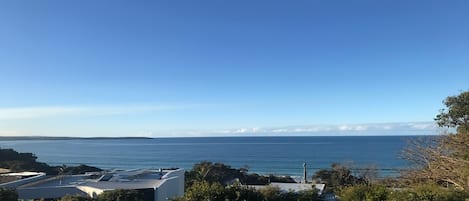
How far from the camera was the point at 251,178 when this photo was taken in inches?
1576

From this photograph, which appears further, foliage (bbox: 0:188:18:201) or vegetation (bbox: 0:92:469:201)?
foliage (bbox: 0:188:18:201)

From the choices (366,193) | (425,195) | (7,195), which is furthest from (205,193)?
(7,195)

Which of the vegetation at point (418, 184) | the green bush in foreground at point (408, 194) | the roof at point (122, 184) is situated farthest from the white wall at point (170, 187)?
the green bush in foreground at point (408, 194)

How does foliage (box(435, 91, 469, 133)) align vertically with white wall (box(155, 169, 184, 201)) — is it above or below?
above

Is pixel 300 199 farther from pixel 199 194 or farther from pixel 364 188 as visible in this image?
pixel 199 194

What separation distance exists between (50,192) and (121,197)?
4.15 m

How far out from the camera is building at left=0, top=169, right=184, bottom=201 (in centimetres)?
1998

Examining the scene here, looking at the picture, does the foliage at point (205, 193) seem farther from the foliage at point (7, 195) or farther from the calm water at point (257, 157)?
the calm water at point (257, 157)

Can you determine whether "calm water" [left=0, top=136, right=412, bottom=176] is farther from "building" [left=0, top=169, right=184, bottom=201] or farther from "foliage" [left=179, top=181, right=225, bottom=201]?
"foliage" [left=179, top=181, right=225, bottom=201]

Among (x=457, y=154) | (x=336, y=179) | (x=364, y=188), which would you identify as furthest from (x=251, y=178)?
(x=364, y=188)

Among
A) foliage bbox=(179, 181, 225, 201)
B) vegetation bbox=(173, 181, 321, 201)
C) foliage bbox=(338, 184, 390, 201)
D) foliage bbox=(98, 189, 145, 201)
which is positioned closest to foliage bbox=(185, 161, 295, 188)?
foliage bbox=(98, 189, 145, 201)

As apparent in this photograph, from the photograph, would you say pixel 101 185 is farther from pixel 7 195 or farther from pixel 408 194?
pixel 408 194

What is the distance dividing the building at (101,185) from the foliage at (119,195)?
821 mm

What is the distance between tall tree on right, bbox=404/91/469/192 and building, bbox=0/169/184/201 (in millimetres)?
11221
